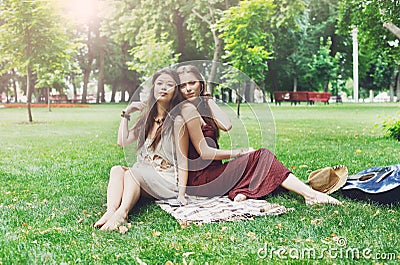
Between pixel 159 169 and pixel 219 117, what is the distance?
53 centimetres

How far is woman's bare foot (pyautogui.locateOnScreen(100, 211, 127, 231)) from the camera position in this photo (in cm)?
270

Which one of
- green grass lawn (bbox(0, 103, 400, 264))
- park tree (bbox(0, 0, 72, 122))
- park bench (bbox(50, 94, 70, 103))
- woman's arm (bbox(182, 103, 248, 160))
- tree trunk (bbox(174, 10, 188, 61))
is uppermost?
tree trunk (bbox(174, 10, 188, 61))

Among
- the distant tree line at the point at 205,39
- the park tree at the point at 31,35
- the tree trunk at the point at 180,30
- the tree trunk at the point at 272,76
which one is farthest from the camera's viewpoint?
the tree trunk at the point at 272,76

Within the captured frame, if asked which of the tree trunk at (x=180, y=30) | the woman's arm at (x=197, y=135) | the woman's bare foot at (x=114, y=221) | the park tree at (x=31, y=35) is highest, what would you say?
the tree trunk at (x=180, y=30)

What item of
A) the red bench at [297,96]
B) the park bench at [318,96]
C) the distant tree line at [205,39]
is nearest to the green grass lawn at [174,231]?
the distant tree line at [205,39]

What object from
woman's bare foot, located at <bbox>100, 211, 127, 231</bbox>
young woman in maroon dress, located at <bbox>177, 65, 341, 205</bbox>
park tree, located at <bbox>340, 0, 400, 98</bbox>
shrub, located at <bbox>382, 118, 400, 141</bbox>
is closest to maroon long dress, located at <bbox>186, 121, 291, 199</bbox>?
young woman in maroon dress, located at <bbox>177, 65, 341, 205</bbox>

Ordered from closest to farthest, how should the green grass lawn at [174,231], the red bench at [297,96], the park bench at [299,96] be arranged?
the green grass lawn at [174,231] < the red bench at [297,96] < the park bench at [299,96]

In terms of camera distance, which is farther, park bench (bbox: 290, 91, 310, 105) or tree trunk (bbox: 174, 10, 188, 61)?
park bench (bbox: 290, 91, 310, 105)

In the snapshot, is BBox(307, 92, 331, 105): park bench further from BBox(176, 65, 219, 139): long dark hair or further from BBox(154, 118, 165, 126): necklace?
BBox(154, 118, 165, 126): necklace

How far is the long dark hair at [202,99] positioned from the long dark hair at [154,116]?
0.25 feet

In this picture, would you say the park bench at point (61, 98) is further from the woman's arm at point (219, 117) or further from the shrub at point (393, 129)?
the woman's arm at point (219, 117)

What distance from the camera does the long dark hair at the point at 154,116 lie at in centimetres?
312

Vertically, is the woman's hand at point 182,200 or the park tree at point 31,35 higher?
the park tree at point 31,35

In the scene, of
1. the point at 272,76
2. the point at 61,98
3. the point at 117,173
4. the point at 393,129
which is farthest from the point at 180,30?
the point at 117,173
